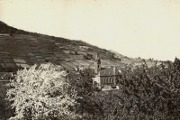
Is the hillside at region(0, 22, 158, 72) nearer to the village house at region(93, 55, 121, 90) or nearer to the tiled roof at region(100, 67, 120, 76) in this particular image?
the village house at region(93, 55, 121, 90)

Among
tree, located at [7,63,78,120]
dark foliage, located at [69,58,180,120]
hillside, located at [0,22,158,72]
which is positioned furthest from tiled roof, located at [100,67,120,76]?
tree, located at [7,63,78,120]

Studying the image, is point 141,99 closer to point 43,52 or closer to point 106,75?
point 43,52

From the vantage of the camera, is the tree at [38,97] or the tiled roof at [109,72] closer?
the tree at [38,97]

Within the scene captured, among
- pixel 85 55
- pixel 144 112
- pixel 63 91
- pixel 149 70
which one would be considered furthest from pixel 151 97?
pixel 85 55

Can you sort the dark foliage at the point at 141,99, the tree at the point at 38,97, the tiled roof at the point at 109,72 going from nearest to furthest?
the tree at the point at 38,97 < the dark foliage at the point at 141,99 < the tiled roof at the point at 109,72

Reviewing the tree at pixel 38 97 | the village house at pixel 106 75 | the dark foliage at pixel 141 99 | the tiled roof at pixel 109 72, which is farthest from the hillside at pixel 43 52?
the tree at pixel 38 97

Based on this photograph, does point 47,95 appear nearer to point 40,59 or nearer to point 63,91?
point 63,91

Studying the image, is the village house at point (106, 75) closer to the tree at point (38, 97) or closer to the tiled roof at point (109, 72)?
the tiled roof at point (109, 72)

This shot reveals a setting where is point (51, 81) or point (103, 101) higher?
point (51, 81)
